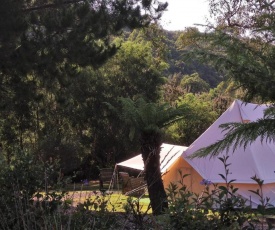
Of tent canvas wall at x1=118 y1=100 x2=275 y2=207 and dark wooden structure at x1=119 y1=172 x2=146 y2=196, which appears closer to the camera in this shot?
dark wooden structure at x1=119 y1=172 x2=146 y2=196

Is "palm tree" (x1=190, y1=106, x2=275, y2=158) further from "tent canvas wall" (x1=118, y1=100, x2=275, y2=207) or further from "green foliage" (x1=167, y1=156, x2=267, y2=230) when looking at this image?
"tent canvas wall" (x1=118, y1=100, x2=275, y2=207)

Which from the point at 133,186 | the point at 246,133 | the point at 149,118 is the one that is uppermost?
the point at 149,118

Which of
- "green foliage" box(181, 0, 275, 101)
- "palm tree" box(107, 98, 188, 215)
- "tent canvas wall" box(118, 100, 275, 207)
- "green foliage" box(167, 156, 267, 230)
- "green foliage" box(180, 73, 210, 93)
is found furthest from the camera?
"green foliage" box(180, 73, 210, 93)

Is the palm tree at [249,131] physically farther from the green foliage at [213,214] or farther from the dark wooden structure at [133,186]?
the green foliage at [213,214]

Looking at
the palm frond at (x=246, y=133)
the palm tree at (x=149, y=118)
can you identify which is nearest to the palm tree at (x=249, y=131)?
the palm frond at (x=246, y=133)

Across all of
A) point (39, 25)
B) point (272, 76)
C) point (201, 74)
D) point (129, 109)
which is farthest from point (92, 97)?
point (201, 74)

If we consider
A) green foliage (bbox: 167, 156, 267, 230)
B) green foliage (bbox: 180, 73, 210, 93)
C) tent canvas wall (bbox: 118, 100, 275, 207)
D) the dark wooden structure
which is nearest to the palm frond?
the dark wooden structure

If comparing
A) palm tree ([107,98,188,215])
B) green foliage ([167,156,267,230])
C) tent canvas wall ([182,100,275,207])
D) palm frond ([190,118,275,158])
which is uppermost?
palm tree ([107,98,188,215])

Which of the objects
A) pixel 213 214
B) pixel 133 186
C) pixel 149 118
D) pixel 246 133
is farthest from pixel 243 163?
pixel 213 214

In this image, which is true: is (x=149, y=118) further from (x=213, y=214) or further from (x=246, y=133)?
(x=213, y=214)

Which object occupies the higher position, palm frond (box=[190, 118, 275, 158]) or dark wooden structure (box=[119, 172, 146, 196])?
palm frond (box=[190, 118, 275, 158])

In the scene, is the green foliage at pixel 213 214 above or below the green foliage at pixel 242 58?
below

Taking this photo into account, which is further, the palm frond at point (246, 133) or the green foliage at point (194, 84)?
the green foliage at point (194, 84)

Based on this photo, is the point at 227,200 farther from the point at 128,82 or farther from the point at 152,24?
the point at 128,82
